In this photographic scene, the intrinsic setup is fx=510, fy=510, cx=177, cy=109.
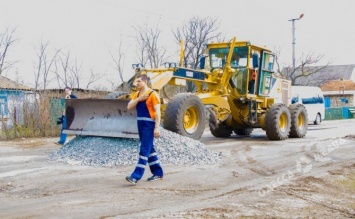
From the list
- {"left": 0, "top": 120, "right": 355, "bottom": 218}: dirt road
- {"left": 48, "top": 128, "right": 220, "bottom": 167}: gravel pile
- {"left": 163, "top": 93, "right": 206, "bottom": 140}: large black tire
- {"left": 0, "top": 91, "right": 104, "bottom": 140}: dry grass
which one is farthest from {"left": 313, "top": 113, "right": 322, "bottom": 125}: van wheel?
{"left": 48, "top": 128, "right": 220, "bottom": 167}: gravel pile

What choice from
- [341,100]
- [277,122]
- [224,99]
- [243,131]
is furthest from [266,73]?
[341,100]

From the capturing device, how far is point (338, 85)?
218 ft

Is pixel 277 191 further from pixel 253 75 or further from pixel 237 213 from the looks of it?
pixel 253 75

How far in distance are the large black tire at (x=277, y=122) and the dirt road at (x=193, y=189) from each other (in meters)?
3.55

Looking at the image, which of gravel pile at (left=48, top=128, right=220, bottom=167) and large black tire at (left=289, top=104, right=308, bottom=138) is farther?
large black tire at (left=289, top=104, right=308, bottom=138)

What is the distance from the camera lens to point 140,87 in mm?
8336

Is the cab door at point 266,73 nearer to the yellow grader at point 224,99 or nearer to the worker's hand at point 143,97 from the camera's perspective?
the yellow grader at point 224,99

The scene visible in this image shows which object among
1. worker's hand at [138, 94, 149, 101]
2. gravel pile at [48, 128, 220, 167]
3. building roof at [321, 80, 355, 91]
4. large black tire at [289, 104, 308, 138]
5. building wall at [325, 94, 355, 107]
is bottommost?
gravel pile at [48, 128, 220, 167]

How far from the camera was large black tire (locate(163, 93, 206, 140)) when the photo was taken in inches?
513

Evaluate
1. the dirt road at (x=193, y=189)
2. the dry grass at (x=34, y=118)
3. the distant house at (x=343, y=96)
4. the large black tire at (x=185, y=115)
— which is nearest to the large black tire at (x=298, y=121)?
the large black tire at (x=185, y=115)

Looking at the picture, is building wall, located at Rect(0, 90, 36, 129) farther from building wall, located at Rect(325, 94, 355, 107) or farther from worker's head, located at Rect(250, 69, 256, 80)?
building wall, located at Rect(325, 94, 355, 107)

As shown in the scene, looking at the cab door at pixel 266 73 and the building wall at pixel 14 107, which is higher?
the cab door at pixel 266 73

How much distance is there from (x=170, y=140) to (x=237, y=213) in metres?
4.87

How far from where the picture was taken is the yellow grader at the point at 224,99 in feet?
42.9
